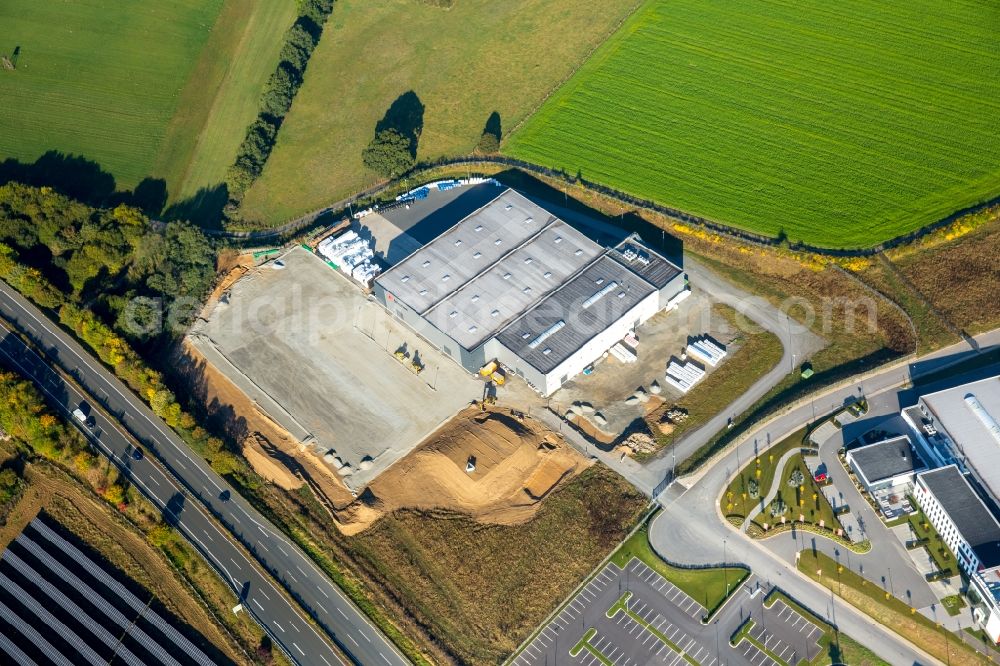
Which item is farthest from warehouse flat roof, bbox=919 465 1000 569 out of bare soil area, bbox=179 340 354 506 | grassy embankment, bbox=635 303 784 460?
bare soil area, bbox=179 340 354 506

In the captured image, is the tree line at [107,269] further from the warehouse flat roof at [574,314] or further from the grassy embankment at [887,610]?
the grassy embankment at [887,610]

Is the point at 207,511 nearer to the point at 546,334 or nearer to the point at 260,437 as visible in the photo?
the point at 260,437

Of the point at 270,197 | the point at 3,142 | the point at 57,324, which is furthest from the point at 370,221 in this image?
the point at 3,142

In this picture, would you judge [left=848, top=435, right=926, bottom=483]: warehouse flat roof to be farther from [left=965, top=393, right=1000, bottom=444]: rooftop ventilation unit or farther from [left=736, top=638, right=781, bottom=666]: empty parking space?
[left=736, top=638, right=781, bottom=666]: empty parking space

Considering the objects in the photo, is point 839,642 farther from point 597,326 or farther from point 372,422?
point 372,422

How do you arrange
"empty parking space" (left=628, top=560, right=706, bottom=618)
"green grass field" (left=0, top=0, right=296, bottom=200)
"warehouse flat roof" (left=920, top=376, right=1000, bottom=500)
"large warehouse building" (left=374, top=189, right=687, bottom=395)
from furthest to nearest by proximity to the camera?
"green grass field" (left=0, top=0, right=296, bottom=200)
"large warehouse building" (left=374, top=189, right=687, bottom=395)
"warehouse flat roof" (left=920, top=376, right=1000, bottom=500)
"empty parking space" (left=628, top=560, right=706, bottom=618)

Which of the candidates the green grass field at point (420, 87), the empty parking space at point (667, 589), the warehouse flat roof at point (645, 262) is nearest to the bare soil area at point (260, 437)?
the green grass field at point (420, 87)
